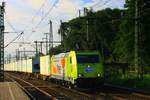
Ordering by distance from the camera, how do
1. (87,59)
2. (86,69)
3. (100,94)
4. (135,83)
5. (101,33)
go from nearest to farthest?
(100,94)
(86,69)
(87,59)
(135,83)
(101,33)

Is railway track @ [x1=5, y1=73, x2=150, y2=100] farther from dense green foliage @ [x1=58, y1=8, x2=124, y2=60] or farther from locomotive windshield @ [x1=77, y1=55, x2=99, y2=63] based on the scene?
dense green foliage @ [x1=58, y1=8, x2=124, y2=60]

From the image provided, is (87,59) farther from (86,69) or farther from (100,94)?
(100,94)

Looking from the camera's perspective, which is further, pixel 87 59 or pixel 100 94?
pixel 87 59

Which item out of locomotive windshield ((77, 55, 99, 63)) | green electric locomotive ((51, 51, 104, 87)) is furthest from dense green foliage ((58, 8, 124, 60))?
locomotive windshield ((77, 55, 99, 63))

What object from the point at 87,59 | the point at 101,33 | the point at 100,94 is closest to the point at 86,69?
the point at 87,59

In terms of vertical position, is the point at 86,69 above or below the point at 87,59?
below

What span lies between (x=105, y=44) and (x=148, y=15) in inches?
917

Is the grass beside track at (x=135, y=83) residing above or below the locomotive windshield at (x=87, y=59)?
below

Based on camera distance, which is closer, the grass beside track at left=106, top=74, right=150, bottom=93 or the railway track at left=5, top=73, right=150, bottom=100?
the railway track at left=5, top=73, right=150, bottom=100

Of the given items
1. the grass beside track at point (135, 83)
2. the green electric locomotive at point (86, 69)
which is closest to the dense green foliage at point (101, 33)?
the grass beside track at point (135, 83)

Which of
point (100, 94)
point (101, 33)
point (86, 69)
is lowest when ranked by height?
point (100, 94)

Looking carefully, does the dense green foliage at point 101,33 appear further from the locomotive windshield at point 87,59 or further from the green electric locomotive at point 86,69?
the locomotive windshield at point 87,59

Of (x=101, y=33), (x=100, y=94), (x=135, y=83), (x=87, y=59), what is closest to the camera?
(x=100, y=94)

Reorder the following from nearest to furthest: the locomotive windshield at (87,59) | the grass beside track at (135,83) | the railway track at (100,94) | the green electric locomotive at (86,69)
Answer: the railway track at (100,94)
the green electric locomotive at (86,69)
the locomotive windshield at (87,59)
the grass beside track at (135,83)
